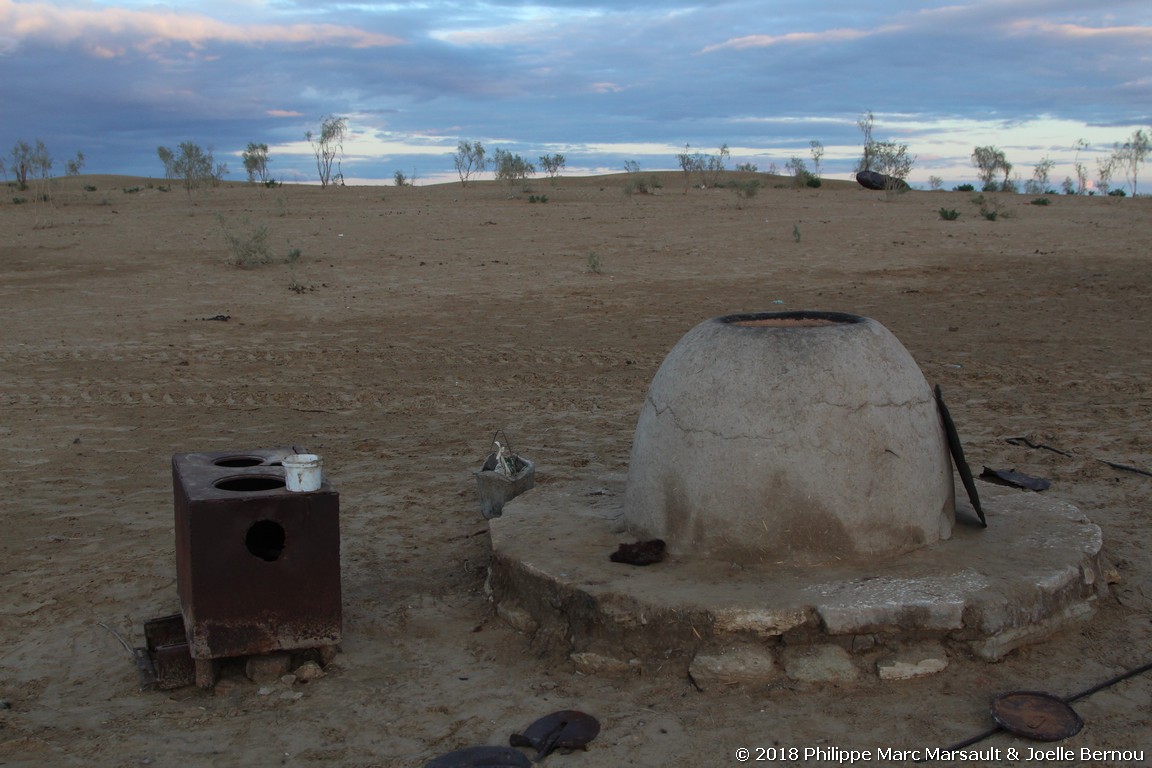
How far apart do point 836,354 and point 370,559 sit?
2.80 metres

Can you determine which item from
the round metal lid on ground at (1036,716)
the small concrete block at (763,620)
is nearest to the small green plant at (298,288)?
the small concrete block at (763,620)

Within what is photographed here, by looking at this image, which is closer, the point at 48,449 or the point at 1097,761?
the point at 1097,761

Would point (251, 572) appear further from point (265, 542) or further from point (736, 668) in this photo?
point (736, 668)

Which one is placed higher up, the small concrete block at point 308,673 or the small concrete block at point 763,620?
the small concrete block at point 763,620

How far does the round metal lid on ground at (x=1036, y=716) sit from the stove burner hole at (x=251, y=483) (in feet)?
9.92

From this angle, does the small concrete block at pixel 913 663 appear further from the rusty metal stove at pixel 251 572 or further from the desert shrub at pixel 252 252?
the desert shrub at pixel 252 252

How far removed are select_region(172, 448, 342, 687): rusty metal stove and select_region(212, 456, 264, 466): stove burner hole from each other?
10.8 inches

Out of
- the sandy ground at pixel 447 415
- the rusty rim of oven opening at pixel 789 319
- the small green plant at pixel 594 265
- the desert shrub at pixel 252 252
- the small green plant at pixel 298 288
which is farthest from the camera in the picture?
the desert shrub at pixel 252 252

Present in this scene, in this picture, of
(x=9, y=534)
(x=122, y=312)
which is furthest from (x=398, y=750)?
(x=122, y=312)

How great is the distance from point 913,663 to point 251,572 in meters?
2.69

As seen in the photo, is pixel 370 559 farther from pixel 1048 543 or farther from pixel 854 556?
pixel 1048 543

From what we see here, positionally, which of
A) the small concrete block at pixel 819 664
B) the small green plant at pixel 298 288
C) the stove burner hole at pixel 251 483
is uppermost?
the small green plant at pixel 298 288

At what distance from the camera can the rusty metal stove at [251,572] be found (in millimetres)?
4094

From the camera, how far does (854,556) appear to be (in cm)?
443
